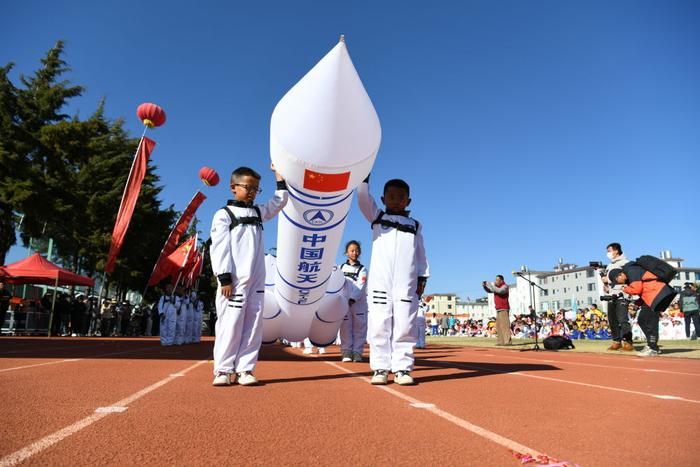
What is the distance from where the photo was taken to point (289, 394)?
12.4 feet

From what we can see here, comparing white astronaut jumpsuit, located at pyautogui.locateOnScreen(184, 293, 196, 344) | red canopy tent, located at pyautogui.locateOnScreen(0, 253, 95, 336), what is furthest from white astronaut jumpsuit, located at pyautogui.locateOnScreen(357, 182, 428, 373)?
red canopy tent, located at pyautogui.locateOnScreen(0, 253, 95, 336)

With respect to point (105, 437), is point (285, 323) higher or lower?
higher

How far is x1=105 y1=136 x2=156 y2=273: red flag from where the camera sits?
11.6m

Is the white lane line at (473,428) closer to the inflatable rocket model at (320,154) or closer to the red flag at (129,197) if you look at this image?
the inflatable rocket model at (320,154)

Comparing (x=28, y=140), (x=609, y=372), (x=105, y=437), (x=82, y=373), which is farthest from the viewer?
(x=28, y=140)

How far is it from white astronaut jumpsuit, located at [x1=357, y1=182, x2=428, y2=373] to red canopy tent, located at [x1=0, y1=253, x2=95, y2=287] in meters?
16.1

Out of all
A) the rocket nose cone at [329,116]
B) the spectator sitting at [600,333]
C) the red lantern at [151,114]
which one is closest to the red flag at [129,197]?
the red lantern at [151,114]

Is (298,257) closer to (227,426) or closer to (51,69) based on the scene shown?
(227,426)

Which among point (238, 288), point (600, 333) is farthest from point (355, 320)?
point (600, 333)

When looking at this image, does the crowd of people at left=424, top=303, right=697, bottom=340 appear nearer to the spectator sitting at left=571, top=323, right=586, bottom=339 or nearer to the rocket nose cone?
the spectator sitting at left=571, top=323, right=586, bottom=339

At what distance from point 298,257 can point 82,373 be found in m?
2.96

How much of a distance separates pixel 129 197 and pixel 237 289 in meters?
9.07

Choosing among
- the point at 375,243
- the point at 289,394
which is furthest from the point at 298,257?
the point at 289,394

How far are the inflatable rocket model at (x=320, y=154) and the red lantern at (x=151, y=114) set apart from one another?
7.75 m
